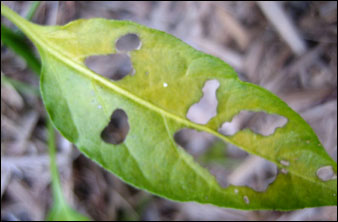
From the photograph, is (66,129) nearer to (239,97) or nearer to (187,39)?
(239,97)

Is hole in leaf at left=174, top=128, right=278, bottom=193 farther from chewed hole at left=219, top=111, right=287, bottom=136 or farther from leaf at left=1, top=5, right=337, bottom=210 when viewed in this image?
leaf at left=1, top=5, right=337, bottom=210

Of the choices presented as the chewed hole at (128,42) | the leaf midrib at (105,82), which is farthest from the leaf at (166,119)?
the chewed hole at (128,42)

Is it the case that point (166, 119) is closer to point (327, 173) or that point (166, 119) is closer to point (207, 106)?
point (327, 173)

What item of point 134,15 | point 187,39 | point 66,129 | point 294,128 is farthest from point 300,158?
point 134,15

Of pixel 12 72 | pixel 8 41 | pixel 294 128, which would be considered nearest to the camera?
pixel 294 128

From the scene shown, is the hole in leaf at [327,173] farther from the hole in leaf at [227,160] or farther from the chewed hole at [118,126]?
the chewed hole at [118,126]

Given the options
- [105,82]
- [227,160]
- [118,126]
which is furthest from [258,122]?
[105,82]
